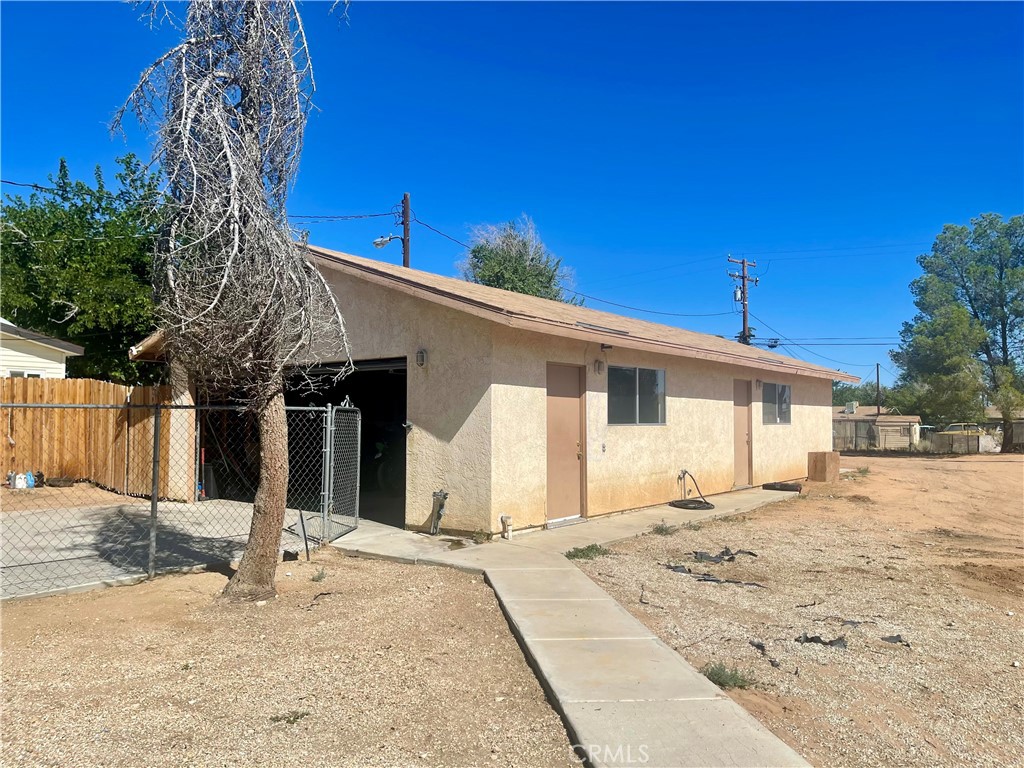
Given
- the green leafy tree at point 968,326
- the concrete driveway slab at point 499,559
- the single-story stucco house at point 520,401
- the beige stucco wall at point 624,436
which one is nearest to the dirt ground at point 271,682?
the concrete driveway slab at point 499,559

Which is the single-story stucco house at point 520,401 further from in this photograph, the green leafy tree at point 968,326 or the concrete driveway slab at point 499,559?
the green leafy tree at point 968,326

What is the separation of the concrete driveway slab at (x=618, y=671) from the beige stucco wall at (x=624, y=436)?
13.0 feet

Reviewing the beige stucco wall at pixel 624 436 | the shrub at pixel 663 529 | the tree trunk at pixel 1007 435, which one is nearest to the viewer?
the beige stucco wall at pixel 624 436

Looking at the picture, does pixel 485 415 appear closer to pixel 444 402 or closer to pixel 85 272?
pixel 444 402

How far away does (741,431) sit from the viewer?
1480 cm

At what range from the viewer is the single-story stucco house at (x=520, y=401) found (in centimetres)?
865

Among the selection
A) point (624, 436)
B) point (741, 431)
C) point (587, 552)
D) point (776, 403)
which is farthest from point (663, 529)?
point (776, 403)

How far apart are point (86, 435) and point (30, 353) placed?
493 centimetres

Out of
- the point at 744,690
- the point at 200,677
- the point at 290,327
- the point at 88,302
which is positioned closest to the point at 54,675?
the point at 200,677

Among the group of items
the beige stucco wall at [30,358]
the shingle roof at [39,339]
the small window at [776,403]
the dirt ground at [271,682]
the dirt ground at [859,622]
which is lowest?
the dirt ground at [859,622]

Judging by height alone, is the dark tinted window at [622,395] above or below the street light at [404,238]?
below

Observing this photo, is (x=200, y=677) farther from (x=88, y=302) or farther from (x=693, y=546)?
(x=88, y=302)

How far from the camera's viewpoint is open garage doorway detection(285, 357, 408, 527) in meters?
13.3

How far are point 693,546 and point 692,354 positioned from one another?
431 centimetres
